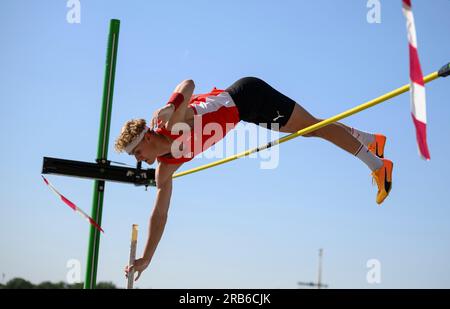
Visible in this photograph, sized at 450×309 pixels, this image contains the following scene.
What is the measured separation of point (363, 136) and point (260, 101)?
0.78 m

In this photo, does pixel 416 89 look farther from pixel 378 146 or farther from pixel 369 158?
pixel 378 146

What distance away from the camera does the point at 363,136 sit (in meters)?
4.01

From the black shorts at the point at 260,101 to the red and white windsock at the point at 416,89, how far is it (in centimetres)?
150

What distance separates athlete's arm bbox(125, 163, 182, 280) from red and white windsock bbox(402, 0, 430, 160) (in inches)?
79.5

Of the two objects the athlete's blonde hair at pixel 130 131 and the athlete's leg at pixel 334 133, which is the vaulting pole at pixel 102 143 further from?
the athlete's leg at pixel 334 133

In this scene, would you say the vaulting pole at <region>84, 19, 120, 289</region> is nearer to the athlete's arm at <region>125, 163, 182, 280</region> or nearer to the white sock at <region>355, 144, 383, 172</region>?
the athlete's arm at <region>125, 163, 182, 280</region>

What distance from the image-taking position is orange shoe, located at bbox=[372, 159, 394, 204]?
3946 millimetres

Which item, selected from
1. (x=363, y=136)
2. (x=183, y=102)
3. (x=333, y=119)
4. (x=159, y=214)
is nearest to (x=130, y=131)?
(x=183, y=102)

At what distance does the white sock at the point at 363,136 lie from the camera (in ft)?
13.0

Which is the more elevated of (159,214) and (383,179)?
(383,179)

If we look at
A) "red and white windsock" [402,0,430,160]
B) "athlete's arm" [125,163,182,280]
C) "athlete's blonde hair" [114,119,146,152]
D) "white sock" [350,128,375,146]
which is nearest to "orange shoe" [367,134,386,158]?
"white sock" [350,128,375,146]

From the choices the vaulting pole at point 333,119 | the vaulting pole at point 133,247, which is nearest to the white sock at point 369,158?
the vaulting pole at point 333,119
